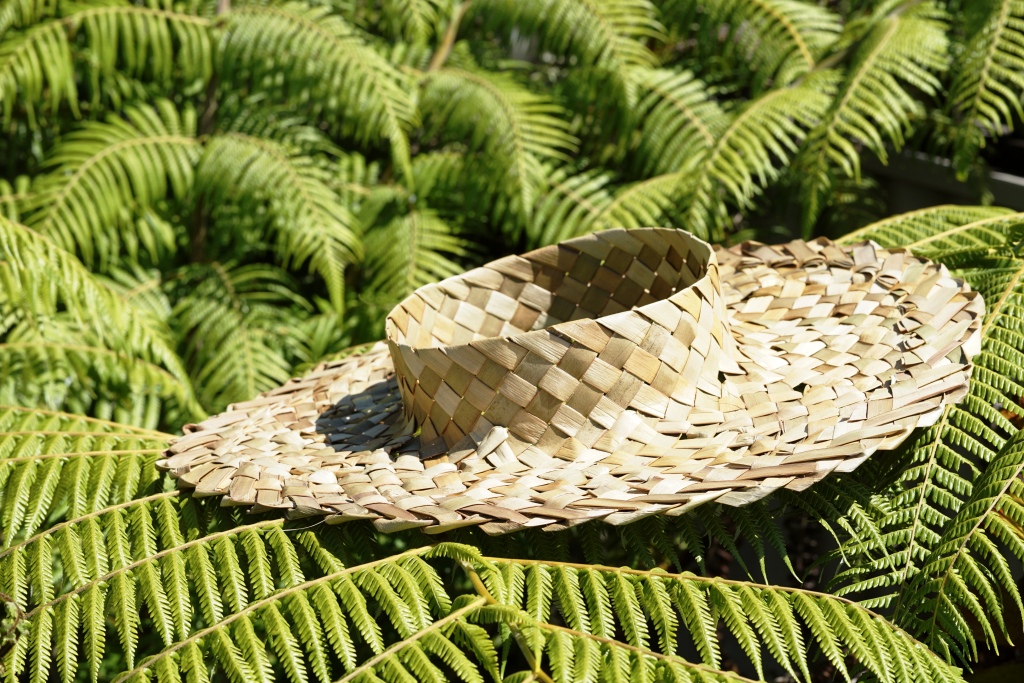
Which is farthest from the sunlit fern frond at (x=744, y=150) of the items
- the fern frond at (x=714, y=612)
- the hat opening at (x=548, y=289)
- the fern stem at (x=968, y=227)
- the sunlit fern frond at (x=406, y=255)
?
the fern frond at (x=714, y=612)

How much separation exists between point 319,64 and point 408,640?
2.16m

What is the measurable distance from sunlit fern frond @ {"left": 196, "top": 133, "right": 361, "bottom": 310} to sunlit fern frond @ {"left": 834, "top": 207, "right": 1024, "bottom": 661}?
1.70 metres

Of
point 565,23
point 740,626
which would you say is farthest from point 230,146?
point 740,626

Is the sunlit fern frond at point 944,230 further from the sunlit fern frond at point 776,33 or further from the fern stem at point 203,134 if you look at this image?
Result: the fern stem at point 203,134

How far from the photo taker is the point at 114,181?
8.69ft

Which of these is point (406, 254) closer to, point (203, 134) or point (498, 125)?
point (498, 125)

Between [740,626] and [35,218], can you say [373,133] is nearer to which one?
[35,218]

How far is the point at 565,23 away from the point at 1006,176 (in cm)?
145

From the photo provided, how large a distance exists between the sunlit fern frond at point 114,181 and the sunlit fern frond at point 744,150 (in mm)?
1534

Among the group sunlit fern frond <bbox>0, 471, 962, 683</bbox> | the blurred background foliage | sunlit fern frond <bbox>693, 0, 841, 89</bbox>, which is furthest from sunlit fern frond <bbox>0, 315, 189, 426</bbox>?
sunlit fern frond <bbox>693, 0, 841, 89</bbox>

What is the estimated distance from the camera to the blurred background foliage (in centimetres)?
249

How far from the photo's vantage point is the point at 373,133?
10.4 feet

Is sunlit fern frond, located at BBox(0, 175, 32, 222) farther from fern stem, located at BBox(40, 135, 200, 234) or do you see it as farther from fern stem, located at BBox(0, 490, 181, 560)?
fern stem, located at BBox(0, 490, 181, 560)

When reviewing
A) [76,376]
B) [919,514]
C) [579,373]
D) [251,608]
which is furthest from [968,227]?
[76,376]
